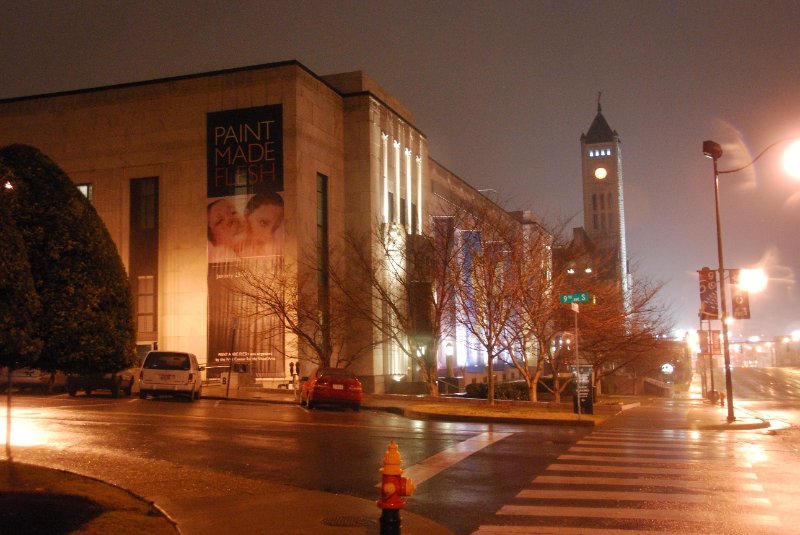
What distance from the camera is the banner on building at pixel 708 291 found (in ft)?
100

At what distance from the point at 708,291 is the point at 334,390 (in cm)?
1530

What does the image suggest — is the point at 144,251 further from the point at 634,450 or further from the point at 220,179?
the point at 634,450

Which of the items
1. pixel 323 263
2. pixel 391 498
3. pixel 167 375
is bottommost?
pixel 391 498

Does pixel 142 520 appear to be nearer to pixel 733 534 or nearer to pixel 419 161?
pixel 733 534

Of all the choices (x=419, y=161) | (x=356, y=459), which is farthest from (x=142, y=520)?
(x=419, y=161)

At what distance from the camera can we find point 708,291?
3111cm

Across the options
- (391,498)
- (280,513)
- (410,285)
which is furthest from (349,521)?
(410,285)

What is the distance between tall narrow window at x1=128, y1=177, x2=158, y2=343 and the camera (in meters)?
44.4

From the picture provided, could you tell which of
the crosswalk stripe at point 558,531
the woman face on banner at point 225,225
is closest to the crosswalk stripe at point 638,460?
the crosswalk stripe at point 558,531

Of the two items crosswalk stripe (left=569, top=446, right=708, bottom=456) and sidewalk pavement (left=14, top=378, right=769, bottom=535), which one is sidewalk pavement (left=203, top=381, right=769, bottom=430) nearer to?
crosswalk stripe (left=569, top=446, right=708, bottom=456)

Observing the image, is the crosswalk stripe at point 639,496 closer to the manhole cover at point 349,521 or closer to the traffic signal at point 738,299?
the manhole cover at point 349,521

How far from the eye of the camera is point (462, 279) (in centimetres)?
3319

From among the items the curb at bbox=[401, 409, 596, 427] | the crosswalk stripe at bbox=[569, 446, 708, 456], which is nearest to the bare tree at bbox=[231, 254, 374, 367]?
the curb at bbox=[401, 409, 596, 427]

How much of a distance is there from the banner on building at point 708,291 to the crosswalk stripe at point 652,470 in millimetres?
18080
